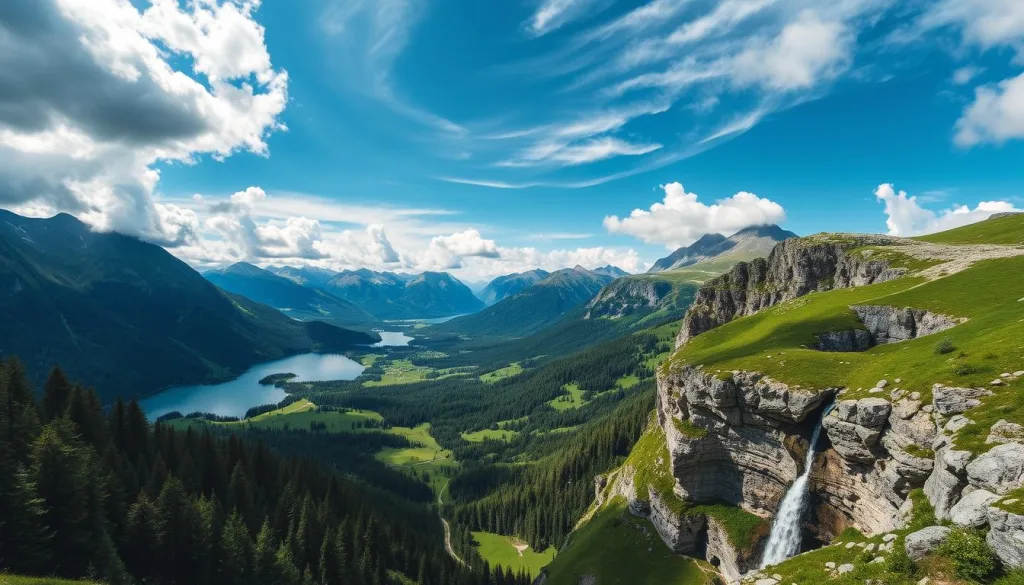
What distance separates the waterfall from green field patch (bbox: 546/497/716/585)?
1530 centimetres

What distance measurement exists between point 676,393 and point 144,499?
2579 inches

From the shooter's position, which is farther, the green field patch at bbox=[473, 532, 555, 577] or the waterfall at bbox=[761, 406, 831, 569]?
the green field patch at bbox=[473, 532, 555, 577]

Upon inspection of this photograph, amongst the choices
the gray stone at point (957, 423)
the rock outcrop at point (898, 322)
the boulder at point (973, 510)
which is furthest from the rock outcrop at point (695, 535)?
the boulder at point (973, 510)

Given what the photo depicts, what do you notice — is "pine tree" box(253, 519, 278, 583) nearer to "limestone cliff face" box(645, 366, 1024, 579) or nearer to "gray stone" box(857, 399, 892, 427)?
"limestone cliff face" box(645, 366, 1024, 579)

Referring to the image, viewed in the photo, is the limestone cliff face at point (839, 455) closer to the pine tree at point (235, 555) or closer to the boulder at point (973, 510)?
the boulder at point (973, 510)

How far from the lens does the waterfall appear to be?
4359 centimetres

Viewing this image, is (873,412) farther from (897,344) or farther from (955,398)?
(897,344)

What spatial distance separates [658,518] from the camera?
67.4 meters

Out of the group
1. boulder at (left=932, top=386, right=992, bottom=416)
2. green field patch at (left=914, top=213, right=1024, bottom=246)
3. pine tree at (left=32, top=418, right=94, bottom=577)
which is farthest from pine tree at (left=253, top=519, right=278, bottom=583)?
green field patch at (left=914, top=213, right=1024, bottom=246)

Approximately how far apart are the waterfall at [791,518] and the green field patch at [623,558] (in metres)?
15.3

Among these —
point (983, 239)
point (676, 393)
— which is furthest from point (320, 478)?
point (983, 239)

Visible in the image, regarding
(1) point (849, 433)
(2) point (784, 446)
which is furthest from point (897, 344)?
(1) point (849, 433)

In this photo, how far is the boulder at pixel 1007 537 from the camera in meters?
17.2

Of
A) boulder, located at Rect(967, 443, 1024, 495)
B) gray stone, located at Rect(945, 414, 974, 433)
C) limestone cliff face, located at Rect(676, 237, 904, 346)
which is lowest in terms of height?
boulder, located at Rect(967, 443, 1024, 495)
